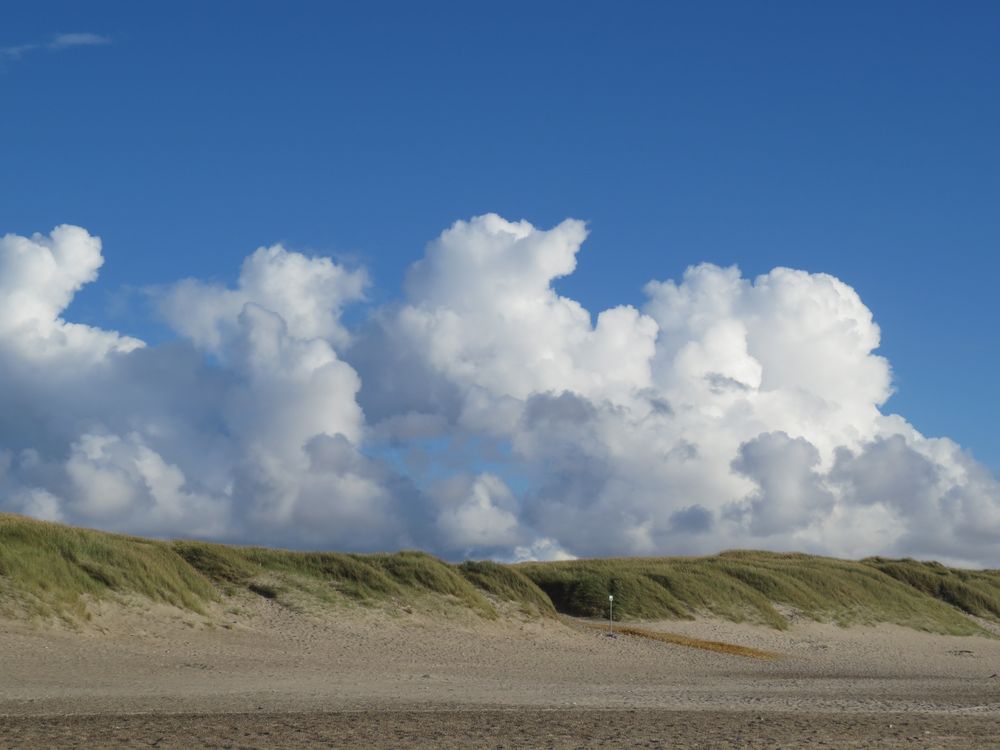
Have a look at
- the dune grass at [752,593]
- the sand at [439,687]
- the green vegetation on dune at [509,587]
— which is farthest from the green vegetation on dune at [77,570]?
the dune grass at [752,593]

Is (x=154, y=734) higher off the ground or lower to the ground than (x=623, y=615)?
lower

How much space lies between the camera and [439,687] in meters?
29.0

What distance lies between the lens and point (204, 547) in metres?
47.8

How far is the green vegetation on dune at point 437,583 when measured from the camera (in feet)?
129

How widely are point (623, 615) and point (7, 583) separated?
31133mm

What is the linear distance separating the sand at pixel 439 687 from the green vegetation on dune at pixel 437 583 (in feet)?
4.56

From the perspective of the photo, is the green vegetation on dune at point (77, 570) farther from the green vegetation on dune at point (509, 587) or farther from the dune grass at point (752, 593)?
the dune grass at point (752, 593)

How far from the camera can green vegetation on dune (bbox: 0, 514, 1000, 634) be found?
39281 millimetres

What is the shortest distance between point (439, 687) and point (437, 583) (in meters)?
20.9

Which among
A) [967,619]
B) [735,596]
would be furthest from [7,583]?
[967,619]

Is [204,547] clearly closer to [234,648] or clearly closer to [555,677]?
[234,648]

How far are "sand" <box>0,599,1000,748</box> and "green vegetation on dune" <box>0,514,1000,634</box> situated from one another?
1.39 meters

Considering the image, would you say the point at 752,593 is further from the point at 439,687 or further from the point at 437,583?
the point at 439,687

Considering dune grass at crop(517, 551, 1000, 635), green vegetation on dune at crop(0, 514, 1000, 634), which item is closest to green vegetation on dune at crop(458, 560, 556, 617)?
green vegetation on dune at crop(0, 514, 1000, 634)
